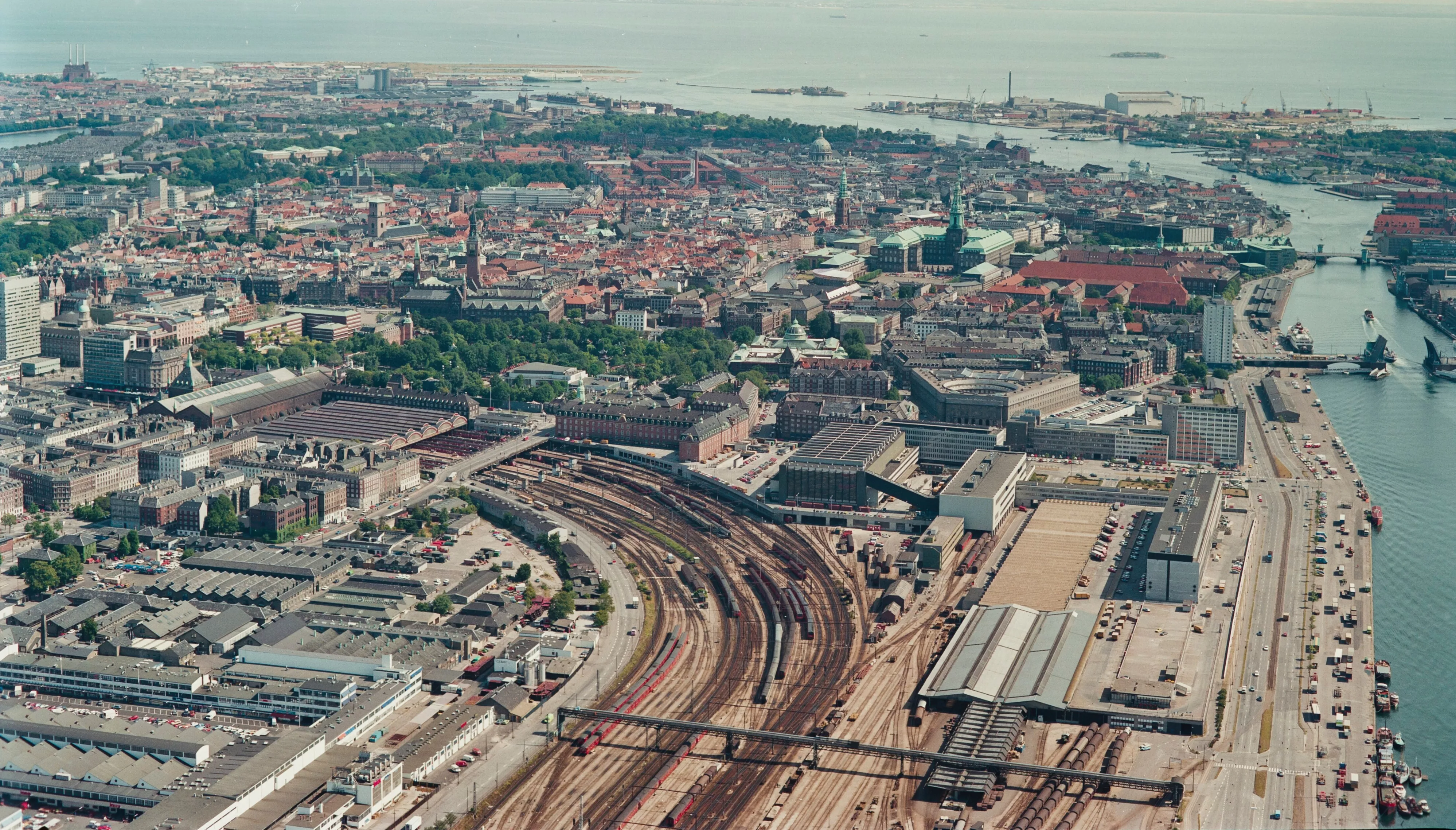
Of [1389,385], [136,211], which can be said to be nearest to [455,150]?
[136,211]

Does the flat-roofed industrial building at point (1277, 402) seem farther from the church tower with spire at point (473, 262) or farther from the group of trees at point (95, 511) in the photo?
the group of trees at point (95, 511)

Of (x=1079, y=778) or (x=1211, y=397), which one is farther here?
(x=1211, y=397)

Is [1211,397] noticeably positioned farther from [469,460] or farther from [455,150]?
[455,150]

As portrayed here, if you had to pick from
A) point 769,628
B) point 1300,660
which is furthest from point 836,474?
point 1300,660

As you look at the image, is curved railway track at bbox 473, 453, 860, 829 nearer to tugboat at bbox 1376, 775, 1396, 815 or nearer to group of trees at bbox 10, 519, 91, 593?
tugboat at bbox 1376, 775, 1396, 815

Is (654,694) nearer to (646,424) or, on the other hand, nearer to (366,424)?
(646,424)

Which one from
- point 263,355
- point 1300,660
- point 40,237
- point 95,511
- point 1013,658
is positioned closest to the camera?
point 1013,658
